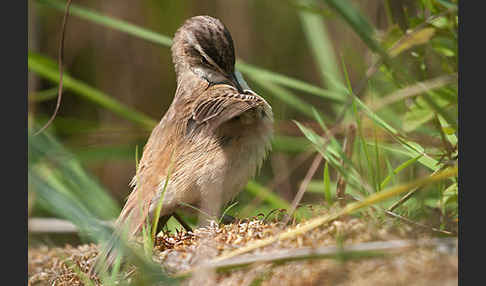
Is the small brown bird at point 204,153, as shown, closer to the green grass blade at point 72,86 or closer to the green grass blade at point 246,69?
the green grass blade at point 246,69

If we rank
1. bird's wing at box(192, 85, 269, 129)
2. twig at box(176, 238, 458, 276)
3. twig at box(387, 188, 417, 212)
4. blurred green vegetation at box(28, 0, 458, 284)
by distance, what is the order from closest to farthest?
twig at box(176, 238, 458, 276) < blurred green vegetation at box(28, 0, 458, 284) < twig at box(387, 188, 417, 212) < bird's wing at box(192, 85, 269, 129)

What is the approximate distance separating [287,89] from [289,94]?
140 centimetres

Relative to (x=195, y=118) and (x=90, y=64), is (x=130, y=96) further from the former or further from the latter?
(x=195, y=118)

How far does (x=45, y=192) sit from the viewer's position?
195cm

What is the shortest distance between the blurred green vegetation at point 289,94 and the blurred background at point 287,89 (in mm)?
11

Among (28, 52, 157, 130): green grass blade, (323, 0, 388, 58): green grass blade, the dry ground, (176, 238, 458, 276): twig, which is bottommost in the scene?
the dry ground

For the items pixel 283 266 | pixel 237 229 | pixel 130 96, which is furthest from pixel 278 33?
pixel 283 266

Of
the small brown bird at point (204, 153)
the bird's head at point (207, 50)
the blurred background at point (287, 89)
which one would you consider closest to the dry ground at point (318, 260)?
the blurred background at point (287, 89)

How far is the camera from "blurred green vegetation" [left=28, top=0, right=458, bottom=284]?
7.49 ft

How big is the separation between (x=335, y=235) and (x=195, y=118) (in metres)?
1.20

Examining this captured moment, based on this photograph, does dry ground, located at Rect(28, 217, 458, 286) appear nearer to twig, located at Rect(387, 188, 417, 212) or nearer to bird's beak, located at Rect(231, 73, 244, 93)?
twig, located at Rect(387, 188, 417, 212)

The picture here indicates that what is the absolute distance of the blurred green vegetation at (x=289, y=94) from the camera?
2.28 metres

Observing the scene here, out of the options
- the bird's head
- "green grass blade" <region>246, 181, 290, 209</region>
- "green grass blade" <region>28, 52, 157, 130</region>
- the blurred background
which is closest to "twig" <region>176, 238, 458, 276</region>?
the blurred background

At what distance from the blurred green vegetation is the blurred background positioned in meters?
0.01
